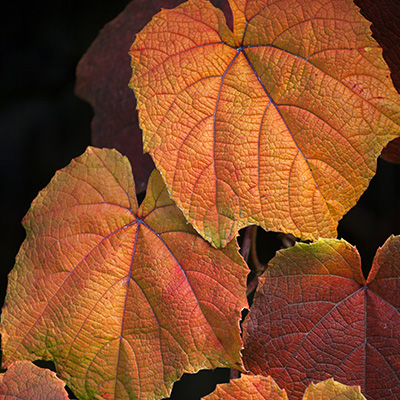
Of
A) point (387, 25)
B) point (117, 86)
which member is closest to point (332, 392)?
point (387, 25)

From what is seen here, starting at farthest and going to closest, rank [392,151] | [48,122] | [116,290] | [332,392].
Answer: [48,122] < [392,151] < [116,290] < [332,392]

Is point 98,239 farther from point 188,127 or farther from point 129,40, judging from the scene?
point 129,40

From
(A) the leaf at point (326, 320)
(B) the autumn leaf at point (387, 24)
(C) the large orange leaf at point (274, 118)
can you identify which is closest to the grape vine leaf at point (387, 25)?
(B) the autumn leaf at point (387, 24)

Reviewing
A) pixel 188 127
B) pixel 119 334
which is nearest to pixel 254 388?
pixel 119 334

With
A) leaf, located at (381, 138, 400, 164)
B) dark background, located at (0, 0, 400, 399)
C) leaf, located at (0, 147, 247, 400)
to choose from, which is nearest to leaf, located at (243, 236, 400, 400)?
leaf, located at (0, 147, 247, 400)

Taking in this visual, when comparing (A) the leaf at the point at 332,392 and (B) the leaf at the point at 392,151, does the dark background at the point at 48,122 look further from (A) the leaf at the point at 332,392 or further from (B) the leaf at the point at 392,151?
(A) the leaf at the point at 332,392

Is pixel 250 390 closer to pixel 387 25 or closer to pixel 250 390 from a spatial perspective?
pixel 250 390
